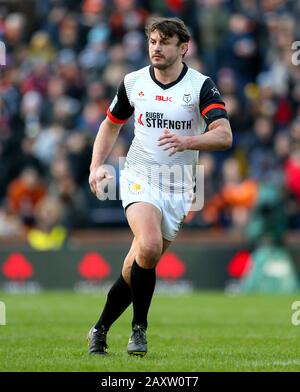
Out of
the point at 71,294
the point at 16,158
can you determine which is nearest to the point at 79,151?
the point at 16,158

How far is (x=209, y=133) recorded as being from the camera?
8.34 meters

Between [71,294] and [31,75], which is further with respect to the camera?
[31,75]

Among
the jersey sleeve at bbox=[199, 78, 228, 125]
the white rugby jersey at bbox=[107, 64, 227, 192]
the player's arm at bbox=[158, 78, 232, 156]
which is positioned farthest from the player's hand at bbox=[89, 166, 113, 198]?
the jersey sleeve at bbox=[199, 78, 228, 125]

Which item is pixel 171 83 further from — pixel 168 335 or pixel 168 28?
pixel 168 335

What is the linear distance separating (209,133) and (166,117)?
0.50m

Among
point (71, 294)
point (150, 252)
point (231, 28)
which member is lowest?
point (71, 294)

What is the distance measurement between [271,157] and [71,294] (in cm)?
398

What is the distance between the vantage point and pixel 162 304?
602 inches

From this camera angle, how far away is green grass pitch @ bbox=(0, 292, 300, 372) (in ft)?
26.6

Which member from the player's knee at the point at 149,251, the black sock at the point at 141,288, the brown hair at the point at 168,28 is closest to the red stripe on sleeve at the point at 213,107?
the brown hair at the point at 168,28

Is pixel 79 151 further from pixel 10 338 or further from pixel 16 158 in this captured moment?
pixel 10 338

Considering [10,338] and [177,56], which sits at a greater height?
[177,56]

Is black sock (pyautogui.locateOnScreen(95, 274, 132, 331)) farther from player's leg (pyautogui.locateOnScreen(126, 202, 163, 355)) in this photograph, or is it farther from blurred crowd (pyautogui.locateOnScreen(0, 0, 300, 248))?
blurred crowd (pyautogui.locateOnScreen(0, 0, 300, 248))

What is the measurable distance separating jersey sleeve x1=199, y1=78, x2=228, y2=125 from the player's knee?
3.32 ft
